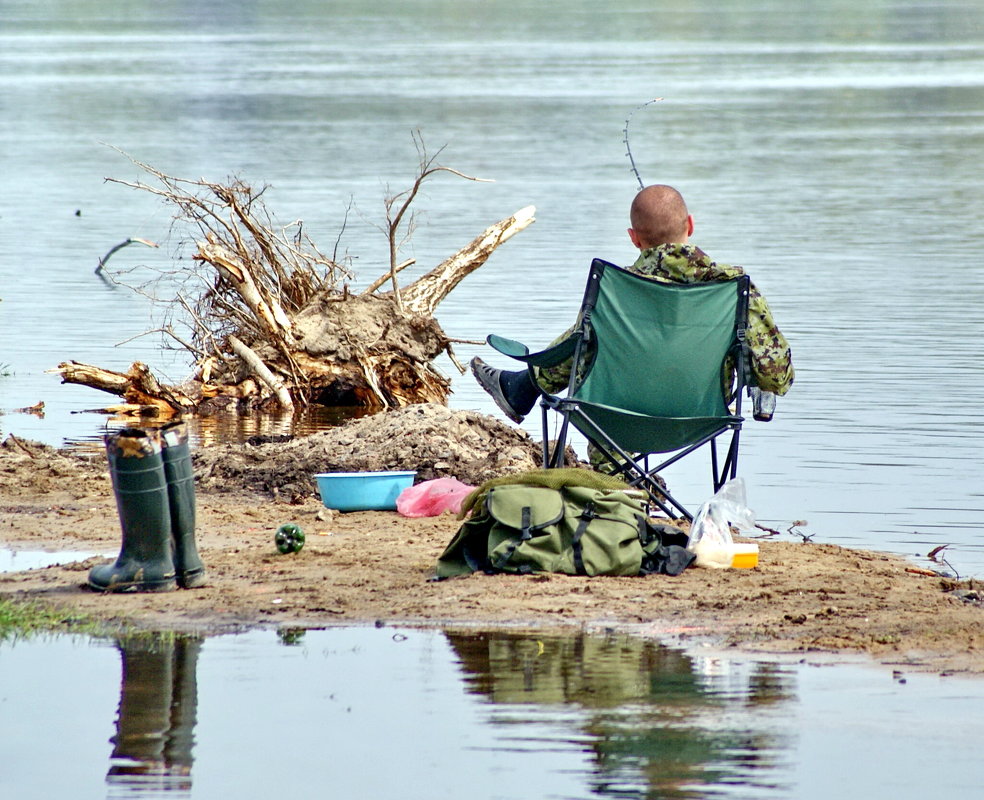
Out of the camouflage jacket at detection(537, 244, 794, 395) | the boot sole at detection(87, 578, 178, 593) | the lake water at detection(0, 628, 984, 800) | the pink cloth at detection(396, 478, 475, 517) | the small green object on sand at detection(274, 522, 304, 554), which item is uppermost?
the camouflage jacket at detection(537, 244, 794, 395)

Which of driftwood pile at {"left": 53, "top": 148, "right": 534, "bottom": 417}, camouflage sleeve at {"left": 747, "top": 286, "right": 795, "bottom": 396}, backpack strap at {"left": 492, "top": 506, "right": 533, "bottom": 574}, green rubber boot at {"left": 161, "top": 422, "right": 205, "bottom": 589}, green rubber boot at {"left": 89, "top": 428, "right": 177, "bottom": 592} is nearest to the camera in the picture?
green rubber boot at {"left": 89, "top": 428, "right": 177, "bottom": 592}

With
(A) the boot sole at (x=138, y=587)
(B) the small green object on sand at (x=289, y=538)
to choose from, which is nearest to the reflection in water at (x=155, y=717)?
(A) the boot sole at (x=138, y=587)

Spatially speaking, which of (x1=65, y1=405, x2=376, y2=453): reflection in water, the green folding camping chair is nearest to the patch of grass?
the green folding camping chair

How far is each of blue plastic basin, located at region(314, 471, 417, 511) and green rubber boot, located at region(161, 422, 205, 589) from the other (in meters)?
1.71

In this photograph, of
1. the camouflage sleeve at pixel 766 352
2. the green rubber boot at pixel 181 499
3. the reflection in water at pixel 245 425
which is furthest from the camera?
the reflection in water at pixel 245 425

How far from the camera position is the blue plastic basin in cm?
799

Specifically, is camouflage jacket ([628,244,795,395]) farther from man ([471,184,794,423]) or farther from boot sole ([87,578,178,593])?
boot sole ([87,578,178,593])

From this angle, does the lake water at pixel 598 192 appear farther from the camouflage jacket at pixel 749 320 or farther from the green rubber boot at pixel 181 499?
the green rubber boot at pixel 181 499

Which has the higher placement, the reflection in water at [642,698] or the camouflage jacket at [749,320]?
the camouflage jacket at [749,320]

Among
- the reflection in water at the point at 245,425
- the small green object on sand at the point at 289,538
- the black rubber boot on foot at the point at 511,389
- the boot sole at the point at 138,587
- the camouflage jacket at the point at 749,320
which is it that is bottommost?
the boot sole at the point at 138,587

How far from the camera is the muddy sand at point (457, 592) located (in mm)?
5734

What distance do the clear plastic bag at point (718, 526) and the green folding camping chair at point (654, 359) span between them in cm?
28

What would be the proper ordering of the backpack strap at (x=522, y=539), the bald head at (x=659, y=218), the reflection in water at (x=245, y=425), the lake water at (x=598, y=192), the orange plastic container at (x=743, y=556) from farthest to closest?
the lake water at (x=598, y=192), the reflection in water at (x=245, y=425), the bald head at (x=659, y=218), the orange plastic container at (x=743, y=556), the backpack strap at (x=522, y=539)

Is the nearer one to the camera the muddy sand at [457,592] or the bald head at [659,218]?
the muddy sand at [457,592]
